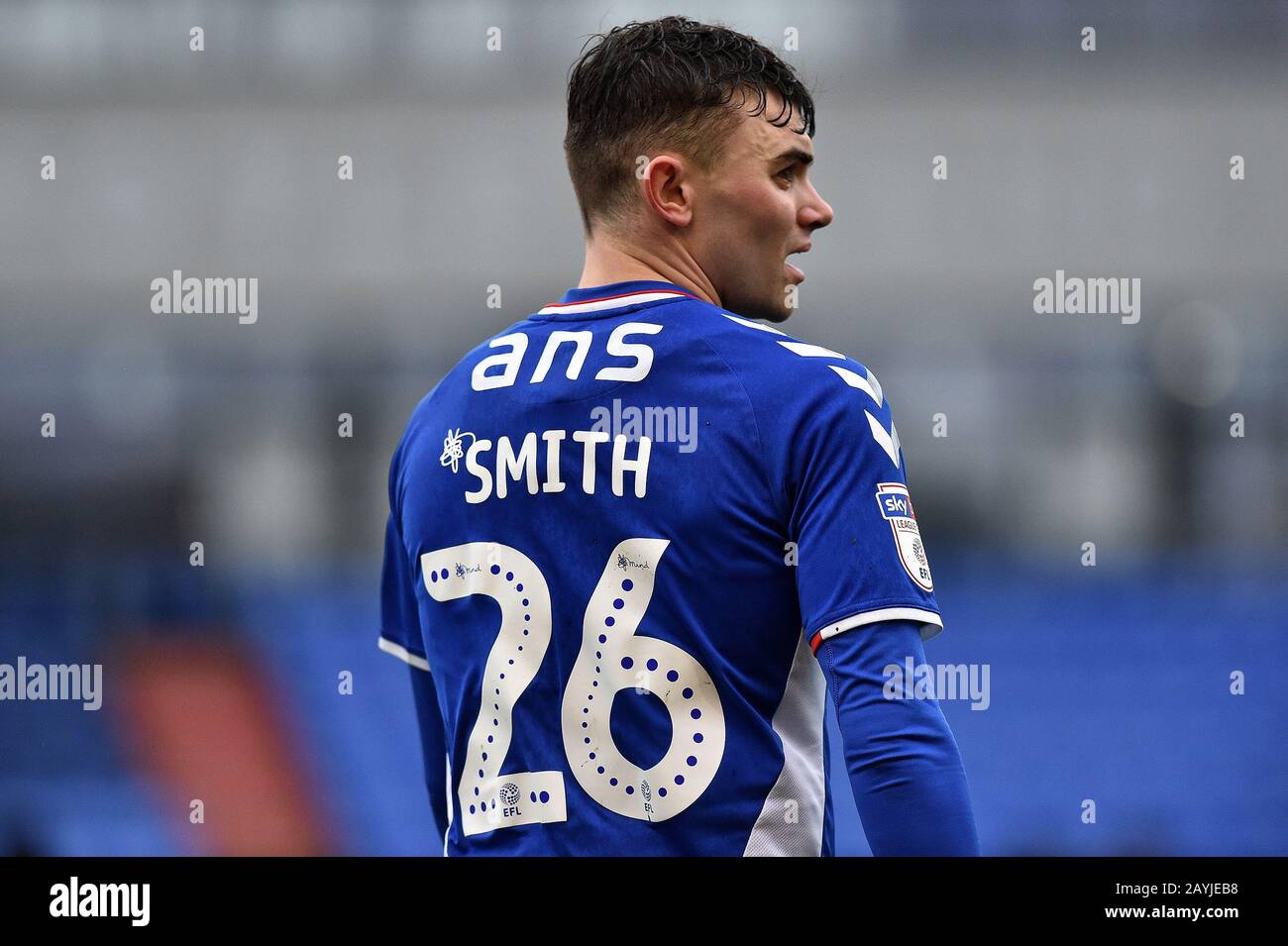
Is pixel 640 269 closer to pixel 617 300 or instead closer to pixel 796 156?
pixel 617 300

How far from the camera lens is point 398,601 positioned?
1.75 metres

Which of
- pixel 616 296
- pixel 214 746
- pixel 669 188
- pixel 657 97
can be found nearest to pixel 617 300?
pixel 616 296

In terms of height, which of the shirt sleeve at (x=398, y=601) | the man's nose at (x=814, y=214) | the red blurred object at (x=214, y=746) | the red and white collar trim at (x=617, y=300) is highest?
the man's nose at (x=814, y=214)

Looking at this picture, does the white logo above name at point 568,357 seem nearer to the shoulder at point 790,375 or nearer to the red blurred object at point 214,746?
the shoulder at point 790,375

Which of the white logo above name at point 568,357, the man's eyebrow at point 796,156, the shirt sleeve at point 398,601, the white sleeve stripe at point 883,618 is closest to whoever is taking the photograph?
the white sleeve stripe at point 883,618

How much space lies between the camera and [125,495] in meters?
9.23

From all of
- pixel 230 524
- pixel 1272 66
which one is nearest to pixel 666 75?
pixel 230 524

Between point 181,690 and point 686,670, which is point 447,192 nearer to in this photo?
point 181,690

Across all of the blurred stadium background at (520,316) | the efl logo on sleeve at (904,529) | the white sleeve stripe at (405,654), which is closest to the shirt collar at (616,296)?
the efl logo on sleeve at (904,529)

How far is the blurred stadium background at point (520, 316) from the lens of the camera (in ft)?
29.2

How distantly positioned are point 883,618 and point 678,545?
0.78 feet

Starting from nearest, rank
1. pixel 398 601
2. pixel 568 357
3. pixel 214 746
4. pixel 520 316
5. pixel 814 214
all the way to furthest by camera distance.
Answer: pixel 568 357 < pixel 814 214 < pixel 398 601 < pixel 214 746 < pixel 520 316

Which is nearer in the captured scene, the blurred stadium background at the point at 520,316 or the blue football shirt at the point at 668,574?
the blue football shirt at the point at 668,574

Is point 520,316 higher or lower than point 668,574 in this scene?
higher
